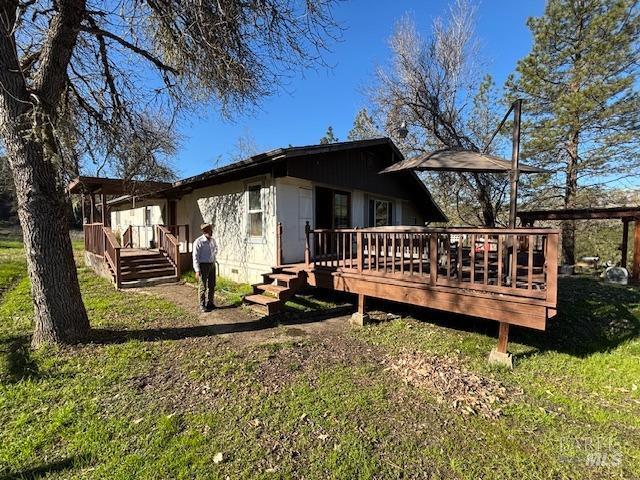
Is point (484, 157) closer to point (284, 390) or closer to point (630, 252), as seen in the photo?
point (284, 390)

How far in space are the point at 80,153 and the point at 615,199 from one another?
1906cm

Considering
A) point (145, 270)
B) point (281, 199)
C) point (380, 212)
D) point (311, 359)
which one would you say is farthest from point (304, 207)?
point (145, 270)

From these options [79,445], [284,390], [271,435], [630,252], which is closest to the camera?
[79,445]

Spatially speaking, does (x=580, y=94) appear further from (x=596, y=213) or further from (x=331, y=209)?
(x=331, y=209)

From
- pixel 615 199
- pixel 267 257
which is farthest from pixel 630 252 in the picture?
pixel 267 257

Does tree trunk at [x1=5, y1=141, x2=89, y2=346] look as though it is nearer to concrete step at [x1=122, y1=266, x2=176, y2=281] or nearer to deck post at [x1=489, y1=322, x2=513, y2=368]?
concrete step at [x1=122, y1=266, x2=176, y2=281]

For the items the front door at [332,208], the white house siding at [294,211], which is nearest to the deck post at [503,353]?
the white house siding at [294,211]

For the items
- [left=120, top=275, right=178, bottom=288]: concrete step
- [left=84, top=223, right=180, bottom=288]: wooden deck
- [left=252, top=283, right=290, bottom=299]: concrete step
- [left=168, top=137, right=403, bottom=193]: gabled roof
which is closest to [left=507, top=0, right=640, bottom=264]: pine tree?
[left=168, top=137, right=403, bottom=193]: gabled roof

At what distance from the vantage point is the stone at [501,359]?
14.4ft

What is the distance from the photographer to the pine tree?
39.2ft

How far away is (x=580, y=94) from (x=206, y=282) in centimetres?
1480

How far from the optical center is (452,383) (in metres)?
3.90

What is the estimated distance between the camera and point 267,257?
8117mm

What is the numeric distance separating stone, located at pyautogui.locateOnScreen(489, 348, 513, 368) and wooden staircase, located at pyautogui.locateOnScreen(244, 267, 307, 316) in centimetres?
367
